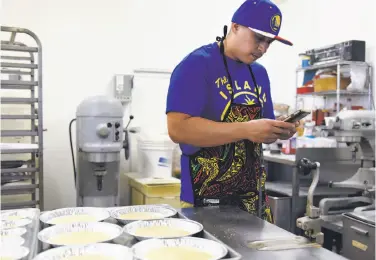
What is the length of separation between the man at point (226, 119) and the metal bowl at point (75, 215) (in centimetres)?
45

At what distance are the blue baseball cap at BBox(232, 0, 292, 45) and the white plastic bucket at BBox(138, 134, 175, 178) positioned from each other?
2.16m

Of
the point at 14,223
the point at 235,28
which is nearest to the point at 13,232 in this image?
the point at 14,223

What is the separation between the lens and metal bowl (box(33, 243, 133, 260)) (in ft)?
3.23

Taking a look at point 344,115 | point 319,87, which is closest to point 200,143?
point 344,115

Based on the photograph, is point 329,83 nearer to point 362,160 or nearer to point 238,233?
point 362,160

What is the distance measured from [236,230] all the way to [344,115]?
1.85 metres

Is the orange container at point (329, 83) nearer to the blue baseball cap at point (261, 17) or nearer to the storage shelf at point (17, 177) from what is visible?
the blue baseball cap at point (261, 17)

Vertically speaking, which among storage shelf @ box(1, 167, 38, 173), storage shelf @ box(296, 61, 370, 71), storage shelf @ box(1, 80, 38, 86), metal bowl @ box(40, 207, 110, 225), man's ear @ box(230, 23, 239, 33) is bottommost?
storage shelf @ box(1, 167, 38, 173)

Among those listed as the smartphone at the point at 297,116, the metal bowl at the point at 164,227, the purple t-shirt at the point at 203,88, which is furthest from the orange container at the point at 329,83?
the metal bowl at the point at 164,227

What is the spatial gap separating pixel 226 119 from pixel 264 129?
205 mm

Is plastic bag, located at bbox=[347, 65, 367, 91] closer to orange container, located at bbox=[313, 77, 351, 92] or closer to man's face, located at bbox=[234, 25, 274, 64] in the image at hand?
orange container, located at bbox=[313, 77, 351, 92]

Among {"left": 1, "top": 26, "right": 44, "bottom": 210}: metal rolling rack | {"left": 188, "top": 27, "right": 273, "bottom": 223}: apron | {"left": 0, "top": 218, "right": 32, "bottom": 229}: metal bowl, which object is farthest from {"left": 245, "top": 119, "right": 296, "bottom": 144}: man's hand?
{"left": 1, "top": 26, "right": 44, "bottom": 210}: metal rolling rack

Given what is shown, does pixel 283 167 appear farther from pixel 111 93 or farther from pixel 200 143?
pixel 200 143

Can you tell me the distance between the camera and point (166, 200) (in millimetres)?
3631
